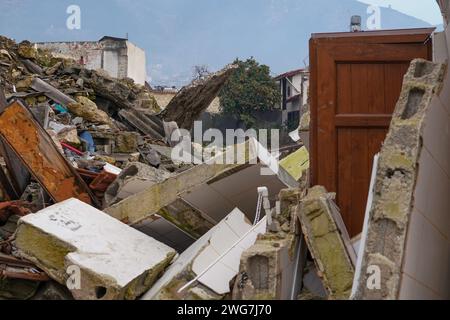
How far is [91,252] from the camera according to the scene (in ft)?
10.7

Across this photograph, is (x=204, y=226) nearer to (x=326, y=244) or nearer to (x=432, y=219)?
(x=326, y=244)

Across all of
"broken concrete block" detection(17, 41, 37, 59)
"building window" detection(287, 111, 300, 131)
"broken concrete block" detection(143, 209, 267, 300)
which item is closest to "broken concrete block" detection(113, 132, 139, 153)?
"broken concrete block" detection(17, 41, 37, 59)

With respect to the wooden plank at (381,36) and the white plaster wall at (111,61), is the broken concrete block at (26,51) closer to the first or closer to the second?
the wooden plank at (381,36)

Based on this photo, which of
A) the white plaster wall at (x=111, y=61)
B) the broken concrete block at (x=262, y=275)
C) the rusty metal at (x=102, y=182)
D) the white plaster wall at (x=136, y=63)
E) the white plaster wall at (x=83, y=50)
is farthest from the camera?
the white plaster wall at (x=136, y=63)

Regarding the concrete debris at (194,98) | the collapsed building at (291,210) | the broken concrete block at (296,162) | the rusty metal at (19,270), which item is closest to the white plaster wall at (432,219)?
the collapsed building at (291,210)

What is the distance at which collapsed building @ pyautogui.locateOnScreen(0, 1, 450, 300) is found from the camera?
235 centimetres

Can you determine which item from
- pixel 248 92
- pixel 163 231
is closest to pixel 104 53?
pixel 248 92

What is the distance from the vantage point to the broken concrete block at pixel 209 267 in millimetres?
3014

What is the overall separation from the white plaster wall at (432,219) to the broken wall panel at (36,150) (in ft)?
10.1

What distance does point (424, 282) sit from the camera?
2551mm

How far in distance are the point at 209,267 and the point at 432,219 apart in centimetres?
121

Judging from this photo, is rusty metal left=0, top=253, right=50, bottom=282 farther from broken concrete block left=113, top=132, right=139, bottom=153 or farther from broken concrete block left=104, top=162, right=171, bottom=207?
broken concrete block left=113, top=132, right=139, bottom=153

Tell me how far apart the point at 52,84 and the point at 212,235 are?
8781 millimetres
